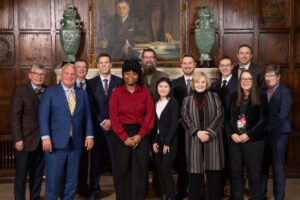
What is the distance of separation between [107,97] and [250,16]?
296 centimetres

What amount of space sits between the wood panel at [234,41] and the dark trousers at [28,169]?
134 inches

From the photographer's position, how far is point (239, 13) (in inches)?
217

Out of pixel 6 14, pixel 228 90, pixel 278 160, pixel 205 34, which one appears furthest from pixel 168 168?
pixel 6 14

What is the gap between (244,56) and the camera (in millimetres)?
4227

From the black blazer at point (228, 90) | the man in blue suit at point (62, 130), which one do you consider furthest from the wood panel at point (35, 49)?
the black blazer at point (228, 90)

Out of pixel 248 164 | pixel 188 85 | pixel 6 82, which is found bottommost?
pixel 248 164

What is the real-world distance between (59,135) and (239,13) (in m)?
3.68

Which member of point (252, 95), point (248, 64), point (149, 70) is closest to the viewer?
point (252, 95)

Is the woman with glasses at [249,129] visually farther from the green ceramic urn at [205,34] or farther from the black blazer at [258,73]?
the green ceramic urn at [205,34]

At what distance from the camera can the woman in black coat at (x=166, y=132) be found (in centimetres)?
353

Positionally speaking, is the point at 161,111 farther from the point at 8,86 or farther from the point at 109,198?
the point at 8,86

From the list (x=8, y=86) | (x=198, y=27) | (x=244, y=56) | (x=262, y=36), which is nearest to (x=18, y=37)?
(x=8, y=86)

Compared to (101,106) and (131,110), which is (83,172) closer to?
(101,106)

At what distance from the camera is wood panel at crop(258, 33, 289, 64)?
5508mm
